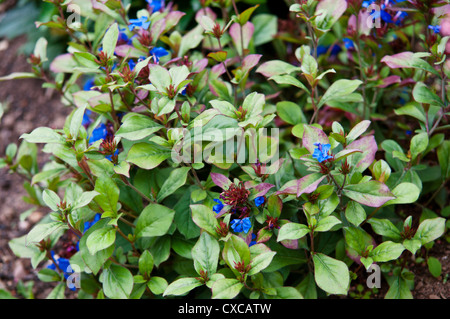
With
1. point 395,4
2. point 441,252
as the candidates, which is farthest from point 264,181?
point 395,4

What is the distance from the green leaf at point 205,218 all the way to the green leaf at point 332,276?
327 mm

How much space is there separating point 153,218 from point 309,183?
52 centimetres

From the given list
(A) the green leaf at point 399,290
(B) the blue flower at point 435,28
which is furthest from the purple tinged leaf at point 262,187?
(B) the blue flower at point 435,28

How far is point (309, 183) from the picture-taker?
1239 millimetres

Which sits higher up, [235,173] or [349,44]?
[349,44]

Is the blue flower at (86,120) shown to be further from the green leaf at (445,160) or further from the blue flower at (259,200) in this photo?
the green leaf at (445,160)

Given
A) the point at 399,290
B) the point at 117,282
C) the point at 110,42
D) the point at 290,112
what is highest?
the point at 110,42

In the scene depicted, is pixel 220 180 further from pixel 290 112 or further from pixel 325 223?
pixel 290 112

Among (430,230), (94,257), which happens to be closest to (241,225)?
(94,257)

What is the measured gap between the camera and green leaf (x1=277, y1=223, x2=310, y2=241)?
4.09 ft

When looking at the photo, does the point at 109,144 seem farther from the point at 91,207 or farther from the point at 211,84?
the point at 211,84

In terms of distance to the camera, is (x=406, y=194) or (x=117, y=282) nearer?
(x=406, y=194)

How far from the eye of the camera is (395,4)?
176 centimetres

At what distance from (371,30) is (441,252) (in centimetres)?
91
